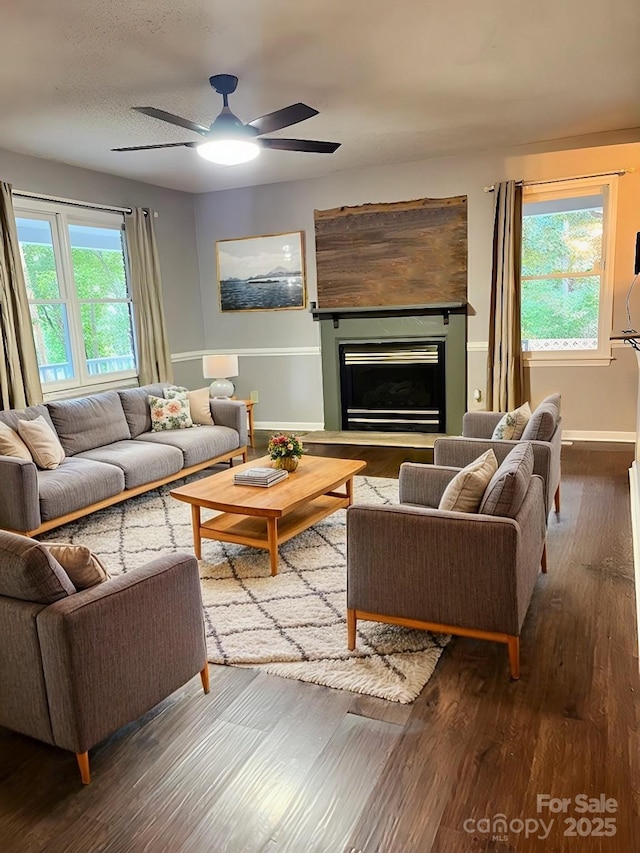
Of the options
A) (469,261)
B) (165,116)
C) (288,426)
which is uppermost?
(165,116)

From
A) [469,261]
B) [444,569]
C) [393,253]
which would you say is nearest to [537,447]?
[444,569]

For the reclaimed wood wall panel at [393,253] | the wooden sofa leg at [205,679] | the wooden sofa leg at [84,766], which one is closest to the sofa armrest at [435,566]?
the wooden sofa leg at [205,679]

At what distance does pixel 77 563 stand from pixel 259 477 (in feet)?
5.86

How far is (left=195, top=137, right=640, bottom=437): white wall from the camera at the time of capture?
18.2ft

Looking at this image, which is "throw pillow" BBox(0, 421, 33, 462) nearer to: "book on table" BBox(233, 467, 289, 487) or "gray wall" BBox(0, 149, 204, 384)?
"book on table" BBox(233, 467, 289, 487)

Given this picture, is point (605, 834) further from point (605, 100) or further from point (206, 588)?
point (605, 100)

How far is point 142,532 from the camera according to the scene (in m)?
4.09

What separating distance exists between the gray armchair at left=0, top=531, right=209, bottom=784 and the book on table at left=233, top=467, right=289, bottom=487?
1626 mm

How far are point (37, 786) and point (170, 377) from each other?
5240 millimetres

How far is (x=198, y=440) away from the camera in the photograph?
5.08 metres

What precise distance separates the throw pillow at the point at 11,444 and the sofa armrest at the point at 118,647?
2.33 metres

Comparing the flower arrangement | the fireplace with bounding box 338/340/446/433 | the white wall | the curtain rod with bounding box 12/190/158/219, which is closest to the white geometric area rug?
the flower arrangement

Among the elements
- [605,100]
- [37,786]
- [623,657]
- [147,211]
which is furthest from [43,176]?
[623,657]

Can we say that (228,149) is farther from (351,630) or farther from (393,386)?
(393,386)
